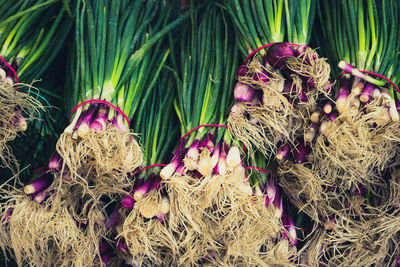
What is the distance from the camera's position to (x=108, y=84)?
1.51 m

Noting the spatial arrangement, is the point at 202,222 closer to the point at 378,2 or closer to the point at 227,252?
the point at 227,252

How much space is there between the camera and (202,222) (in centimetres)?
137

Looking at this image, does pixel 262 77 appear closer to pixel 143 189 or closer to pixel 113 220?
pixel 143 189

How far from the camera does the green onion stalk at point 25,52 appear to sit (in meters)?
1.41

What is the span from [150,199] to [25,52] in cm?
71

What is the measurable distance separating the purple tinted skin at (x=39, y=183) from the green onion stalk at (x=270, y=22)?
0.81m

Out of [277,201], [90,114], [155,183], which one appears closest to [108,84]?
[90,114]

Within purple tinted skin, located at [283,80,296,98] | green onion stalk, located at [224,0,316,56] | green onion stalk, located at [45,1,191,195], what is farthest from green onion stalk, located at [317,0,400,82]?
green onion stalk, located at [45,1,191,195]

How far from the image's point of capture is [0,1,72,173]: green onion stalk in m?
1.41

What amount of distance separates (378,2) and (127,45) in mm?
924

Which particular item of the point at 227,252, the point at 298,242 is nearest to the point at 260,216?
the point at 227,252

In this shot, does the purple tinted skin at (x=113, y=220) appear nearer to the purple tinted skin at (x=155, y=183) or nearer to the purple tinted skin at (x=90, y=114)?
the purple tinted skin at (x=155, y=183)

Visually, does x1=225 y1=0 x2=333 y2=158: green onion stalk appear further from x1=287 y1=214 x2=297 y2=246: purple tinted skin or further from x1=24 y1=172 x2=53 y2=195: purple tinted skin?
x1=24 y1=172 x2=53 y2=195: purple tinted skin

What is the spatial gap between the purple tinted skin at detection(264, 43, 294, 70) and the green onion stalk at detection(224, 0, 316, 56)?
7cm
